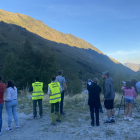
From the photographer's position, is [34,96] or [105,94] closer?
[105,94]

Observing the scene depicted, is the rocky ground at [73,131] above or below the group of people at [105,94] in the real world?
below

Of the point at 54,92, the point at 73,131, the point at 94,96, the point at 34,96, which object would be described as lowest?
the point at 73,131

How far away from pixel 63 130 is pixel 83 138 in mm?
893

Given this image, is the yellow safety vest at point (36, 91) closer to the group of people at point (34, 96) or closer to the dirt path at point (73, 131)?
the group of people at point (34, 96)

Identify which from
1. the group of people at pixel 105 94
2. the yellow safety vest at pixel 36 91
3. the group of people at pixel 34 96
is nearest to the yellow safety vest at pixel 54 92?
the group of people at pixel 34 96

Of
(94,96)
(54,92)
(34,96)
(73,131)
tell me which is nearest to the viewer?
(73,131)

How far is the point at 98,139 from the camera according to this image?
11.7ft

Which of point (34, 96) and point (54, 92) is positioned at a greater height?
point (54, 92)

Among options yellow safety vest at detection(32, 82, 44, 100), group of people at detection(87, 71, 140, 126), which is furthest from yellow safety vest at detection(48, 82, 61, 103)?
group of people at detection(87, 71, 140, 126)

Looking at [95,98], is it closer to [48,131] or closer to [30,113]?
[48,131]

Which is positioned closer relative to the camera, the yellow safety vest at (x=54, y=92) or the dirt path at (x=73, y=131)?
the dirt path at (x=73, y=131)

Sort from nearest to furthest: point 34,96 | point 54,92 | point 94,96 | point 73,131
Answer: point 73,131 → point 94,96 → point 54,92 → point 34,96

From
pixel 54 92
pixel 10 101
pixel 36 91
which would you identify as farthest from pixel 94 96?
pixel 10 101

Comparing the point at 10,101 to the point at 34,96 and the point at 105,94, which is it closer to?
the point at 34,96
